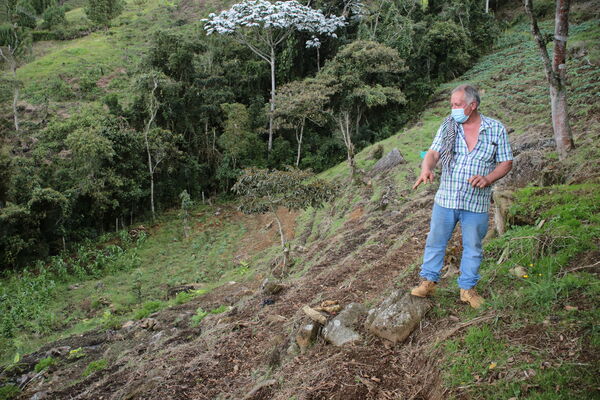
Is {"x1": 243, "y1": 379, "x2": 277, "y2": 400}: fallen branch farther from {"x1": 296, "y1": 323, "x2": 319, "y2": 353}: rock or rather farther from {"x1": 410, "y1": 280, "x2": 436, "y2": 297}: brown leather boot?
{"x1": 410, "y1": 280, "x2": 436, "y2": 297}: brown leather boot

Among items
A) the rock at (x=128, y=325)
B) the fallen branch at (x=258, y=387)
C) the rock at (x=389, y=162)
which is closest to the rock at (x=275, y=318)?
the fallen branch at (x=258, y=387)

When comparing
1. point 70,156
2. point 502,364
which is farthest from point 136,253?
point 502,364

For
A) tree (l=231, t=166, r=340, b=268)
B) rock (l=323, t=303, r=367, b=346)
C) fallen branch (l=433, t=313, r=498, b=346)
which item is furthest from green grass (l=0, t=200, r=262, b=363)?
fallen branch (l=433, t=313, r=498, b=346)

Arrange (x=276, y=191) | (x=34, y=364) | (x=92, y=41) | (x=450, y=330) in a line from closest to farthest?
(x=450, y=330)
(x=34, y=364)
(x=276, y=191)
(x=92, y=41)

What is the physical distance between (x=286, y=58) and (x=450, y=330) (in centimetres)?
2302

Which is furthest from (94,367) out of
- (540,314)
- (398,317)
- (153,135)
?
(153,135)

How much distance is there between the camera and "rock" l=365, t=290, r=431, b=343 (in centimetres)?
316

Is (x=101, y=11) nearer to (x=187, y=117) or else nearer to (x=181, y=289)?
(x=187, y=117)

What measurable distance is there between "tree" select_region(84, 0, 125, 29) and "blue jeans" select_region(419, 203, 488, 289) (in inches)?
1761

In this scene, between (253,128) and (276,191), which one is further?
(253,128)

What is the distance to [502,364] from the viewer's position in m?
2.44

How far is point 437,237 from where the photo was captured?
3.16 metres

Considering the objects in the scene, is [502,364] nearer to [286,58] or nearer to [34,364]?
[34,364]

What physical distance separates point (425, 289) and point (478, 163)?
114 cm
